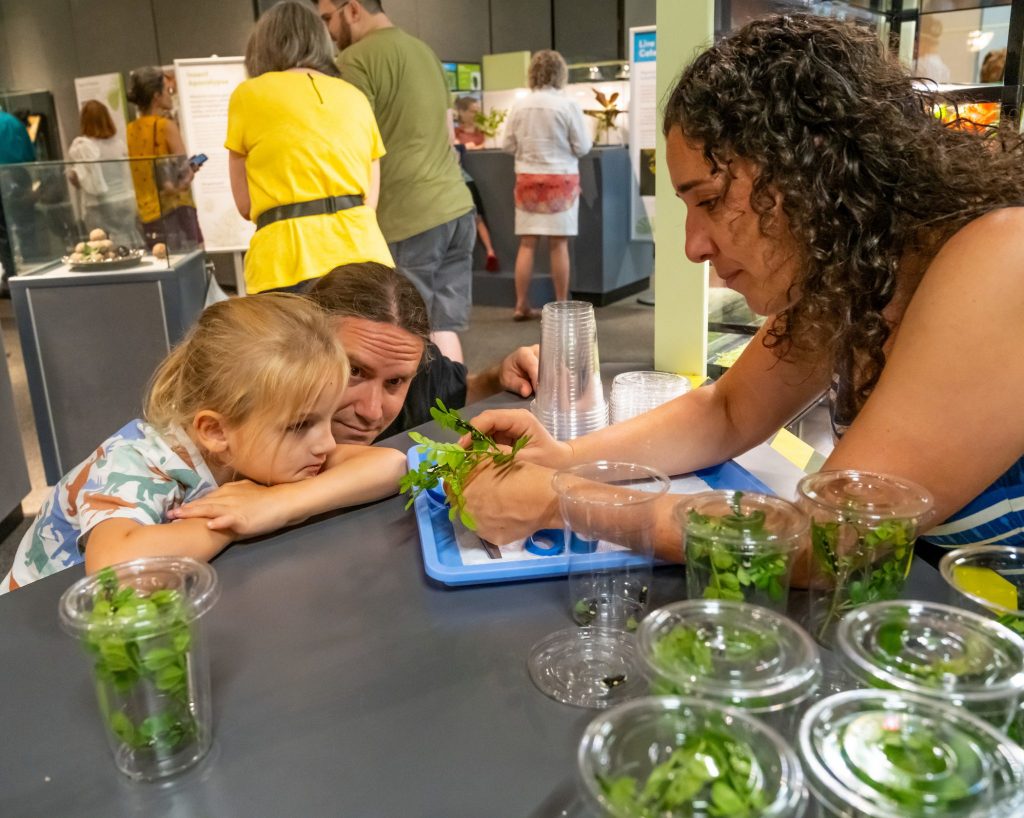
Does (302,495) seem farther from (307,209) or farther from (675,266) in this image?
(307,209)

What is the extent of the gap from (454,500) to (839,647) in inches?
22.2

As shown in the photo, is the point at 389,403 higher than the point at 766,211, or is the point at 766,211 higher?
the point at 766,211

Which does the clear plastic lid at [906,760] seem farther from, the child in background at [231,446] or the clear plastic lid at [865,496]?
the child in background at [231,446]

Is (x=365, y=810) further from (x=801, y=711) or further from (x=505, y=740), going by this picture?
(x=801, y=711)

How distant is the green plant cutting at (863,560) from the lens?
0.75 m

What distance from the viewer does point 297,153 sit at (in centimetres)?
251

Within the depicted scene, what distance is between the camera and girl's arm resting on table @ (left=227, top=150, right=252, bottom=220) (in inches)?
103

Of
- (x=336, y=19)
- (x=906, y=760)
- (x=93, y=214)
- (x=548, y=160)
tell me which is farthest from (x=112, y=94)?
(x=906, y=760)

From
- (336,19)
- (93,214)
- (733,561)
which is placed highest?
(336,19)

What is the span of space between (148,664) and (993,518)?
92cm

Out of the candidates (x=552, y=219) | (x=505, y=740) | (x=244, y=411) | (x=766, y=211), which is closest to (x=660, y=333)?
(x=766, y=211)

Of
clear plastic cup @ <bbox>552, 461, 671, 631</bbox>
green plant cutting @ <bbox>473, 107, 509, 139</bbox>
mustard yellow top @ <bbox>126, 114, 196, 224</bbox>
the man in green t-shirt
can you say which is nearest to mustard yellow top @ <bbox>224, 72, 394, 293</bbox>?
the man in green t-shirt

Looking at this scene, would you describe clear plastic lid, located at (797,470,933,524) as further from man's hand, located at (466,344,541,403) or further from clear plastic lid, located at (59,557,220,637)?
man's hand, located at (466,344,541,403)

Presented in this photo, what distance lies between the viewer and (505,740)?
2.31 ft
